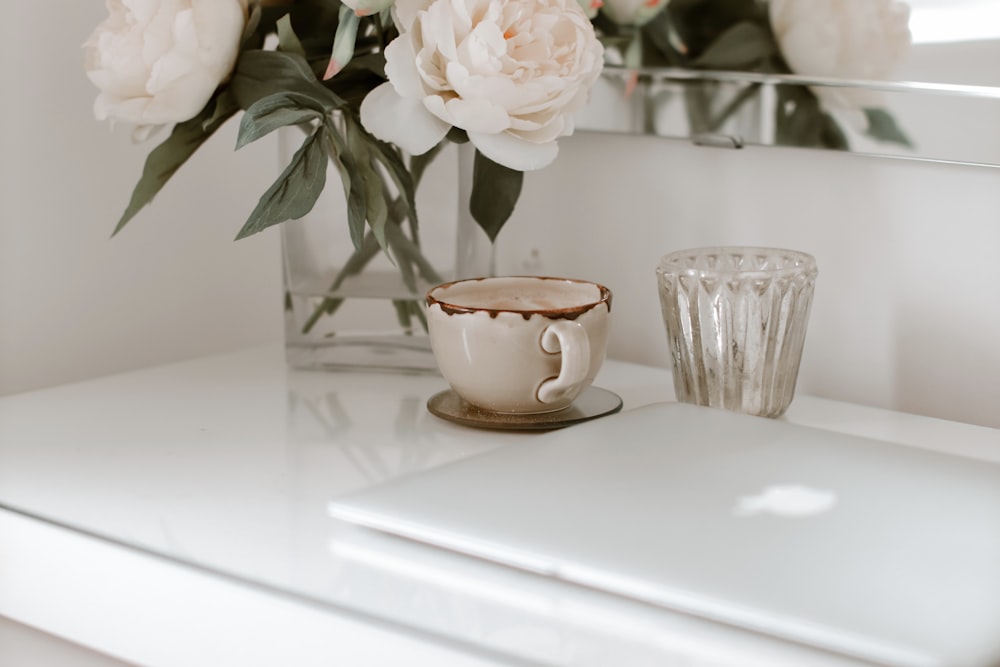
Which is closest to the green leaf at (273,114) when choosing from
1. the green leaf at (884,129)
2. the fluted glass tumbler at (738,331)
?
the fluted glass tumbler at (738,331)

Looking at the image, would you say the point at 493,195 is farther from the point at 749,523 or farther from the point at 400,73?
the point at 749,523

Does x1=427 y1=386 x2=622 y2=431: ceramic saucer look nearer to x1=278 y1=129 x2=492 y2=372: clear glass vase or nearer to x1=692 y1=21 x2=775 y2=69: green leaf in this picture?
x1=278 y1=129 x2=492 y2=372: clear glass vase

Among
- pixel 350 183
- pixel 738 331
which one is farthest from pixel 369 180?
pixel 738 331

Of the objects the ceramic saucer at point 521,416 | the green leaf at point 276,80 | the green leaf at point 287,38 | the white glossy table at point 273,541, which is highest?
the green leaf at point 287,38

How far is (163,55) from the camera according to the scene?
70 cm

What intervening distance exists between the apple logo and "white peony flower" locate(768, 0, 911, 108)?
1.04 ft

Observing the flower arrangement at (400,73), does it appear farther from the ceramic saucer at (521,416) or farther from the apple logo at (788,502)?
the apple logo at (788,502)

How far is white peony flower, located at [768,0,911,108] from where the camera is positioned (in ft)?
2.46

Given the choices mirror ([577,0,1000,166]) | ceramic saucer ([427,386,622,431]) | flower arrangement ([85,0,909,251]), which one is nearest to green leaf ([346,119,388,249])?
flower arrangement ([85,0,909,251])

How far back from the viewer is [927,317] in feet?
2.58

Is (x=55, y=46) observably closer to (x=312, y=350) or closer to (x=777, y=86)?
(x=312, y=350)

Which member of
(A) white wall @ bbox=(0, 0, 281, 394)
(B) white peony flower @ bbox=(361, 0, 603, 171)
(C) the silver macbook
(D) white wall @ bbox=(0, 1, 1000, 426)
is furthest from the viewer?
(A) white wall @ bbox=(0, 0, 281, 394)

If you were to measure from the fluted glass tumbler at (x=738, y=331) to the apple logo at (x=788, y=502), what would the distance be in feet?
0.53

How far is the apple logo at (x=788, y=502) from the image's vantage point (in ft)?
1.72
